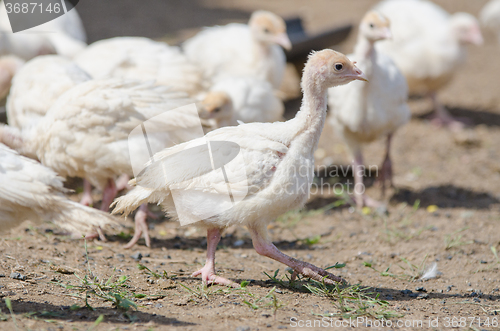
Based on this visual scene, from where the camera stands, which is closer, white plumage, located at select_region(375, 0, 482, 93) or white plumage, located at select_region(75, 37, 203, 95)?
white plumage, located at select_region(75, 37, 203, 95)

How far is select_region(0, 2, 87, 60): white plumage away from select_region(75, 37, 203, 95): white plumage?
1.28 metres

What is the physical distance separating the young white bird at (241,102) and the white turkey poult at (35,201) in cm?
190

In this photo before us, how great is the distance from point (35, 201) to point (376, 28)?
12.5 feet

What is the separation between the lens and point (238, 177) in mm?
3285

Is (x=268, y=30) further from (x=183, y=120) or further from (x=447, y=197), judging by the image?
(x=447, y=197)

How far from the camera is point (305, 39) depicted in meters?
8.22

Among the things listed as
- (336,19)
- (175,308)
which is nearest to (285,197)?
(175,308)

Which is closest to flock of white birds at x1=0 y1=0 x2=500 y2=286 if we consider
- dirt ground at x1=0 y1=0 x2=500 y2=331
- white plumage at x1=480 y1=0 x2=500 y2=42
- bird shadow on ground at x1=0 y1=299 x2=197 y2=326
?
dirt ground at x1=0 y1=0 x2=500 y2=331

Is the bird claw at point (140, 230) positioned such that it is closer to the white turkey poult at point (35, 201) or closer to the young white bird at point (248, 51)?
the white turkey poult at point (35, 201)

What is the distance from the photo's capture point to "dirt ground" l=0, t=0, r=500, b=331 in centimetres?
303

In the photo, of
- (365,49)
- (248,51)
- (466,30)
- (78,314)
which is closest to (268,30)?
(248,51)

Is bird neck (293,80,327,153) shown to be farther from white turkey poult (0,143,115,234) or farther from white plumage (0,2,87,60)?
white plumage (0,2,87,60)

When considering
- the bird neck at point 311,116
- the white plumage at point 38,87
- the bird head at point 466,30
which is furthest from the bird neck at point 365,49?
the bird head at point 466,30

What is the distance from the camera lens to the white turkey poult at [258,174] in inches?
129
